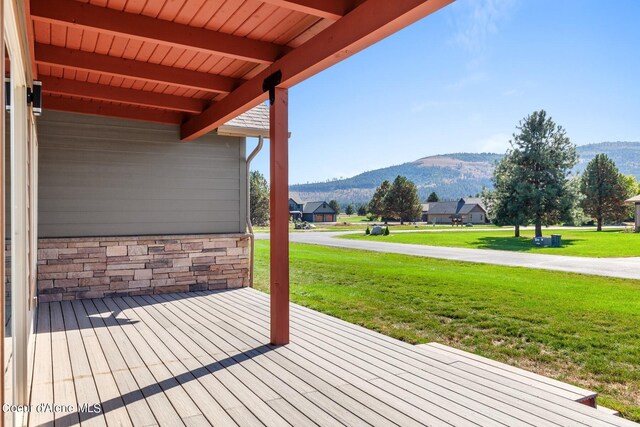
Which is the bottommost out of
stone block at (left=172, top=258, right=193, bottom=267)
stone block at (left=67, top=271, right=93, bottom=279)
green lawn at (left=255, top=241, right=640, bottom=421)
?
green lawn at (left=255, top=241, right=640, bottom=421)

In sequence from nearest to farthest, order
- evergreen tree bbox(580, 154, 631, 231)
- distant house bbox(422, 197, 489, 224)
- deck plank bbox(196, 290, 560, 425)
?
deck plank bbox(196, 290, 560, 425), evergreen tree bbox(580, 154, 631, 231), distant house bbox(422, 197, 489, 224)

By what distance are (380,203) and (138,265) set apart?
4765 centimetres

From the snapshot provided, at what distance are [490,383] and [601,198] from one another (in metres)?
37.3

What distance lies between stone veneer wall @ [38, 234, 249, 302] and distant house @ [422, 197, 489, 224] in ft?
193

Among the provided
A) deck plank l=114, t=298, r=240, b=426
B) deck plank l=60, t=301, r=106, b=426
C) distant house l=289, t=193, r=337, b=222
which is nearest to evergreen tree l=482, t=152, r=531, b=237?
deck plank l=114, t=298, r=240, b=426

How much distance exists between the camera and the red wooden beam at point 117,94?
477 cm

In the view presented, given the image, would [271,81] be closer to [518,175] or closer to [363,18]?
[363,18]

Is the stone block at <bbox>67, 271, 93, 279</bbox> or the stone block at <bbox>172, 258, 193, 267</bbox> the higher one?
the stone block at <bbox>172, 258, 193, 267</bbox>

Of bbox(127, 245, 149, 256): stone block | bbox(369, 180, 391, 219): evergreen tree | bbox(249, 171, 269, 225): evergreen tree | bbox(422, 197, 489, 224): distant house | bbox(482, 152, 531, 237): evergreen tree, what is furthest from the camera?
bbox(422, 197, 489, 224): distant house

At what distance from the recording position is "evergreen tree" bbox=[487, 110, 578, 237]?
23.6 metres

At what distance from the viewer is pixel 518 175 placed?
2448cm

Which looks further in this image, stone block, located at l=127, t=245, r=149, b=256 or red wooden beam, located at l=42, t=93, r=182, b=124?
stone block, located at l=127, t=245, r=149, b=256

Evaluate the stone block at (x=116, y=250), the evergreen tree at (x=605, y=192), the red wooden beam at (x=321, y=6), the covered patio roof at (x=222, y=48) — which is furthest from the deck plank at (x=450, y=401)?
the evergreen tree at (x=605, y=192)

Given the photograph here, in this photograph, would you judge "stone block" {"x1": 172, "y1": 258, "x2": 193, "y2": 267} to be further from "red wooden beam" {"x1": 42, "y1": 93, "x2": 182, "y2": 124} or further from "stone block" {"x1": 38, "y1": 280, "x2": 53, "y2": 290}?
"red wooden beam" {"x1": 42, "y1": 93, "x2": 182, "y2": 124}
